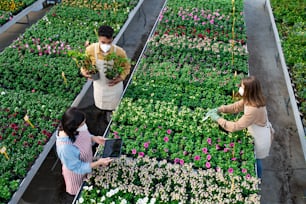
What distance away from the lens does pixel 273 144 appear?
4859mm

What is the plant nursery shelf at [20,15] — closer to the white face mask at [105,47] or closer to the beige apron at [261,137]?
the white face mask at [105,47]

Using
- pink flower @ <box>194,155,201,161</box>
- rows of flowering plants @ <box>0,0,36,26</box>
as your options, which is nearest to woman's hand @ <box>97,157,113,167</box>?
pink flower @ <box>194,155,201,161</box>

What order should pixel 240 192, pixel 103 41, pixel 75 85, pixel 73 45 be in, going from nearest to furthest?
pixel 240 192 → pixel 103 41 → pixel 75 85 → pixel 73 45

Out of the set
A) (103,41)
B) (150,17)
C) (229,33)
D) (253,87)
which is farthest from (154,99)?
(150,17)

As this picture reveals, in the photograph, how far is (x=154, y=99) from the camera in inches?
171

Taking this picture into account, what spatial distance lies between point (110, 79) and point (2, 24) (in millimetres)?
3568

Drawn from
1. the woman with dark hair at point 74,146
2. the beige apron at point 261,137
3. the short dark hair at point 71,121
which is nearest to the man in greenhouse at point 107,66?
the woman with dark hair at point 74,146

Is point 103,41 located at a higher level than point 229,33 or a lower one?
higher

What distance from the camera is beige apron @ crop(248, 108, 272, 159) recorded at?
3420mm

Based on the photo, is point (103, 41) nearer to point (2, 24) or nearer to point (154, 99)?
point (154, 99)

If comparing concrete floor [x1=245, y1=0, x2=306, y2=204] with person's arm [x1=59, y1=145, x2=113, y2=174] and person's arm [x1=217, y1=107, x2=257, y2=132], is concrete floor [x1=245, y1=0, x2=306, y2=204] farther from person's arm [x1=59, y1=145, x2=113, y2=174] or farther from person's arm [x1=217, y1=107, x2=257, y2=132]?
person's arm [x1=59, y1=145, x2=113, y2=174]

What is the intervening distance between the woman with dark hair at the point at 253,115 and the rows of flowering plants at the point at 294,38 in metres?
1.26

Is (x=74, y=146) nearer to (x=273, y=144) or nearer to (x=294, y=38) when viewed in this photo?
(x=273, y=144)

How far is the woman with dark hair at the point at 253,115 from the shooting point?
124 inches
